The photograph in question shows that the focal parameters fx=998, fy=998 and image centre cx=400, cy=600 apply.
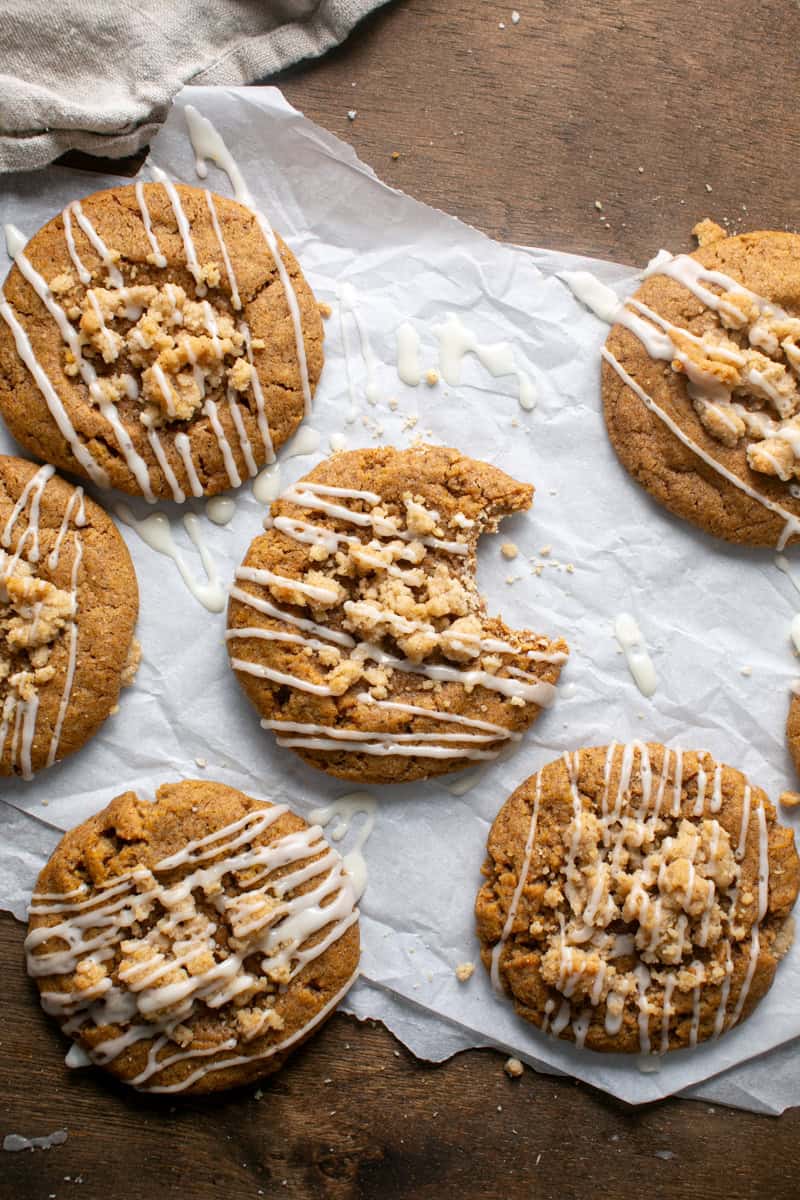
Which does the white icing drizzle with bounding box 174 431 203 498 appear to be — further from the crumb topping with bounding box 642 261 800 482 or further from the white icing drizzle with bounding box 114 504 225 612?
the crumb topping with bounding box 642 261 800 482

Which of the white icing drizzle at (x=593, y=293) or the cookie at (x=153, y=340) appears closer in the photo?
the cookie at (x=153, y=340)

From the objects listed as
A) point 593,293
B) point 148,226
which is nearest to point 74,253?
point 148,226

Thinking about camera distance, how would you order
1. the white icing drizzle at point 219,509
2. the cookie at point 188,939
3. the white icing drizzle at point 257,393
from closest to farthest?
1. the cookie at point 188,939
2. the white icing drizzle at point 257,393
3. the white icing drizzle at point 219,509

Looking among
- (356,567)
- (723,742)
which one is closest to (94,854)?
(356,567)

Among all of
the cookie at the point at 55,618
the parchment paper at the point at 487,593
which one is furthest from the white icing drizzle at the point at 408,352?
the cookie at the point at 55,618

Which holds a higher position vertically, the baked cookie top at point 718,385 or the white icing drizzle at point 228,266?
the white icing drizzle at point 228,266

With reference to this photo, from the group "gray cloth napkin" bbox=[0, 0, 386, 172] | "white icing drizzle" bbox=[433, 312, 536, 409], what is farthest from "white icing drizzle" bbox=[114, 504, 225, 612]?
"gray cloth napkin" bbox=[0, 0, 386, 172]

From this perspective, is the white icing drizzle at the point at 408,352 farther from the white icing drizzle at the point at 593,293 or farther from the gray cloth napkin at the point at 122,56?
the gray cloth napkin at the point at 122,56

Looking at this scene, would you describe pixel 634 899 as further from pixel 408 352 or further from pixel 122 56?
pixel 122 56
